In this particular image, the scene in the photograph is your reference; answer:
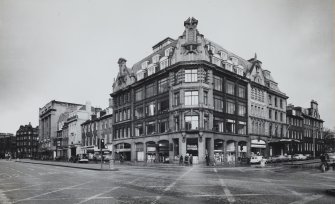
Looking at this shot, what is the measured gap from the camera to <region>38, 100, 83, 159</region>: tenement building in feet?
390

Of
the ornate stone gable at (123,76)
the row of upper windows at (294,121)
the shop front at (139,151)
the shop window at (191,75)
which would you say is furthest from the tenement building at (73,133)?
the row of upper windows at (294,121)

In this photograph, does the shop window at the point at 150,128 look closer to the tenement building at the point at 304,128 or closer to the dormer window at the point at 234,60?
the dormer window at the point at 234,60

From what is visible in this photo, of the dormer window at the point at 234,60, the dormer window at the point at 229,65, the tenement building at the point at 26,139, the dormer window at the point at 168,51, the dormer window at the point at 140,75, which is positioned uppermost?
the dormer window at the point at 168,51

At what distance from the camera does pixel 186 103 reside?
161 ft

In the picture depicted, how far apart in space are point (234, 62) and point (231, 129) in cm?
1316

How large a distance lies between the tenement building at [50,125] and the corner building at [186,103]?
2440 inches

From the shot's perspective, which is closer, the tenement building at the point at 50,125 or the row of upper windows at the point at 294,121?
the row of upper windows at the point at 294,121

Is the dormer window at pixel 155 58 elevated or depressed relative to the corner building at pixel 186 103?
elevated

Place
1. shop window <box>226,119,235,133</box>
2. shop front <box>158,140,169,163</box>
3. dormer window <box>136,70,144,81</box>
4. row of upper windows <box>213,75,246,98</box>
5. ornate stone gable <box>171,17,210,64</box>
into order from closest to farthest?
ornate stone gable <box>171,17,210,64</box>
shop front <box>158,140,169,163</box>
row of upper windows <box>213,75,246,98</box>
shop window <box>226,119,235,133</box>
dormer window <box>136,70,144,81</box>

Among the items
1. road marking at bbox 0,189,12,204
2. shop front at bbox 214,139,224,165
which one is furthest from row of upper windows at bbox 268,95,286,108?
road marking at bbox 0,189,12,204

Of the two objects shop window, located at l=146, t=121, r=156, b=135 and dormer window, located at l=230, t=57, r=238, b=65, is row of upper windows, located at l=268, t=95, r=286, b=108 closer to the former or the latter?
dormer window, located at l=230, t=57, r=238, b=65

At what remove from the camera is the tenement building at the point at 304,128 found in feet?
255

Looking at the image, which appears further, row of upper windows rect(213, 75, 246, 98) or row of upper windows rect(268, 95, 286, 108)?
row of upper windows rect(268, 95, 286, 108)

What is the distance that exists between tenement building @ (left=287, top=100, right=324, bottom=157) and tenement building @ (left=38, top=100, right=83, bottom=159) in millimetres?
80244
